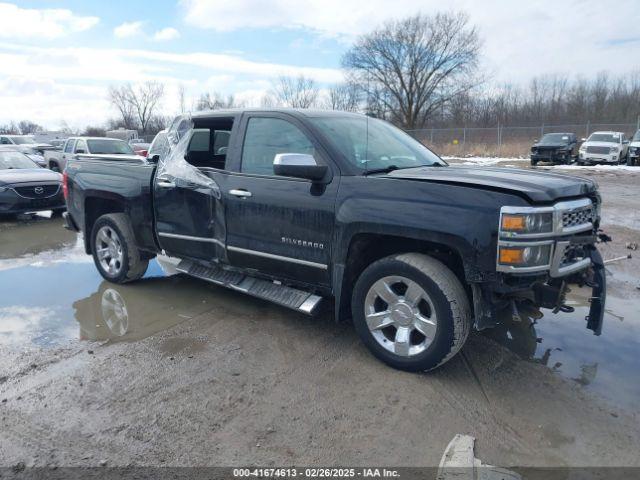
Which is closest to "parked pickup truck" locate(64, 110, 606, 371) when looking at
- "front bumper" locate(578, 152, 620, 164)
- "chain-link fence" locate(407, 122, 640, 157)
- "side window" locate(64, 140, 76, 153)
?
"side window" locate(64, 140, 76, 153)

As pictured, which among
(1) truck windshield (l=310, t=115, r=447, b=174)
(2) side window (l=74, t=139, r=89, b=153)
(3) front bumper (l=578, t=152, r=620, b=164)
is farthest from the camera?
(3) front bumper (l=578, t=152, r=620, b=164)

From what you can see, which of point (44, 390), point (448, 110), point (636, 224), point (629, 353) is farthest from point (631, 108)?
point (44, 390)

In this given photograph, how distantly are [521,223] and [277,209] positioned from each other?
192 centimetres

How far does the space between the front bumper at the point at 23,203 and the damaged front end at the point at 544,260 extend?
9468mm

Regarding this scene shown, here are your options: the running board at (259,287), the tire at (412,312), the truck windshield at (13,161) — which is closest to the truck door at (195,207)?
the running board at (259,287)

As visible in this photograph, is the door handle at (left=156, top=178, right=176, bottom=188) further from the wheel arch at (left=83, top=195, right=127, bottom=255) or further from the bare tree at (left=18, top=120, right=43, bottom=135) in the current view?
the bare tree at (left=18, top=120, right=43, bottom=135)

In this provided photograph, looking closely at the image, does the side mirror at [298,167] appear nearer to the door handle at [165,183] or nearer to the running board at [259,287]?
the running board at [259,287]

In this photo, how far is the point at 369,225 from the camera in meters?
3.55

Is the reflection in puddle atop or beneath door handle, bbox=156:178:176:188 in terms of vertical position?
beneath

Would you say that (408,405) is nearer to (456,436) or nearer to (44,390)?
(456,436)

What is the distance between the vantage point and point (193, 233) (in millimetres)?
4816

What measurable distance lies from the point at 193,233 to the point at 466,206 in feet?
8.93

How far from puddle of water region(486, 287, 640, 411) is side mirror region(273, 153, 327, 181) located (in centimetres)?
200

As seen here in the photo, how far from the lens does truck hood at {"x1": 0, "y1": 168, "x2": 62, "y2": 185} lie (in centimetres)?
985
